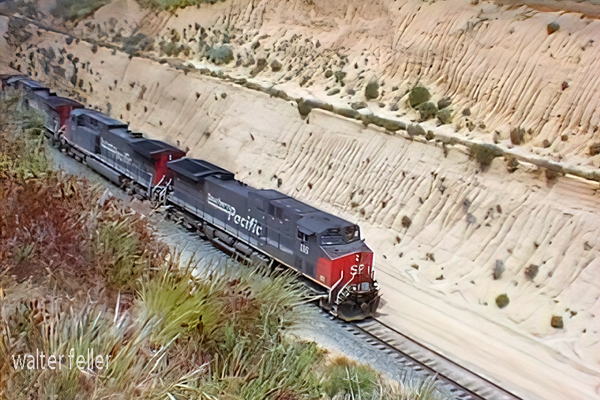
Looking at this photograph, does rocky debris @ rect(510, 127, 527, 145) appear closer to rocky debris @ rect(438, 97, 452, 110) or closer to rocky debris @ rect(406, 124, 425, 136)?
rocky debris @ rect(406, 124, 425, 136)

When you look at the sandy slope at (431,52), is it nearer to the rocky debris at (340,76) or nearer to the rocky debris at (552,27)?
the rocky debris at (552,27)

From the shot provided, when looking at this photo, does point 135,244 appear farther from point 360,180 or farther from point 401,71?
point 401,71

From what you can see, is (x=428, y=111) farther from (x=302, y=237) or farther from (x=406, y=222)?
(x=302, y=237)

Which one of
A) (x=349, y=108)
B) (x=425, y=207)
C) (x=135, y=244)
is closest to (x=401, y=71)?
(x=349, y=108)

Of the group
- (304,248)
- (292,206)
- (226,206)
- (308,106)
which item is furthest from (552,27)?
(226,206)

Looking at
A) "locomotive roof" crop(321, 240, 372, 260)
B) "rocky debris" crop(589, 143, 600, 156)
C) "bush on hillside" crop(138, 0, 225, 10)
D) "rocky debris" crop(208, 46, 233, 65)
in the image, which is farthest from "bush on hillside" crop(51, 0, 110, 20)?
"rocky debris" crop(589, 143, 600, 156)
